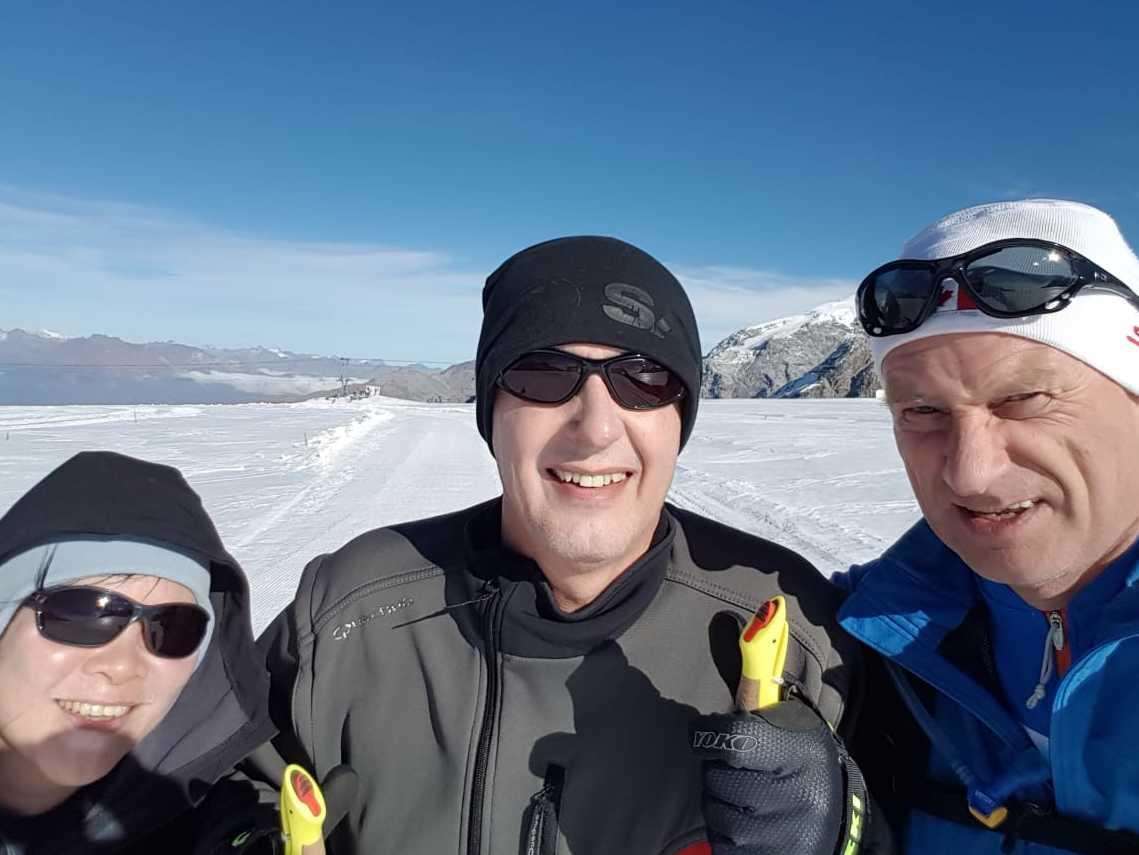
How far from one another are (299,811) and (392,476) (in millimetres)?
10795

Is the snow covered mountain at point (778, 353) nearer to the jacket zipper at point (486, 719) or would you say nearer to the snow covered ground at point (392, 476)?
the snow covered ground at point (392, 476)

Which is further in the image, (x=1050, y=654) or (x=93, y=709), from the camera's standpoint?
(x=93, y=709)

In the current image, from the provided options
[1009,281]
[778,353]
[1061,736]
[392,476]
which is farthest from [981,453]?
[778,353]

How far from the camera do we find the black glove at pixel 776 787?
141cm

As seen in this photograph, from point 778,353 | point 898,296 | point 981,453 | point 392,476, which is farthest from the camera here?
point 778,353

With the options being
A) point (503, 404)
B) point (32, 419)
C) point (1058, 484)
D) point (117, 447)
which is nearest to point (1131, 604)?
point (1058, 484)

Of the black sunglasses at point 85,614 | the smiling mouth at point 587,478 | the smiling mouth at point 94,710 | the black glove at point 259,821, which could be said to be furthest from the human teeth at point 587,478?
the smiling mouth at point 94,710

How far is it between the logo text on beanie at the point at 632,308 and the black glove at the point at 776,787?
34.8 inches

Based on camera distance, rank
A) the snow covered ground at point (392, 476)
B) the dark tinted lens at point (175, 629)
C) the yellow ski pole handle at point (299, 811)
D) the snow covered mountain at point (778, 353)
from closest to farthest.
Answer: the yellow ski pole handle at point (299, 811) < the dark tinted lens at point (175, 629) < the snow covered ground at point (392, 476) < the snow covered mountain at point (778, 353)

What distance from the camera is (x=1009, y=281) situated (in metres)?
1.48

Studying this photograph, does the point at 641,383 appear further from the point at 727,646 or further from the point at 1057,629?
the point at 1057,629

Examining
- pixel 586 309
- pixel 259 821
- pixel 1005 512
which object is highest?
pixel 586 309

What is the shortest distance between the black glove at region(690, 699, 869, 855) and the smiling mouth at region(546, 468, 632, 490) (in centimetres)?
57

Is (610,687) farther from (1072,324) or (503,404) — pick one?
(1072,324)
